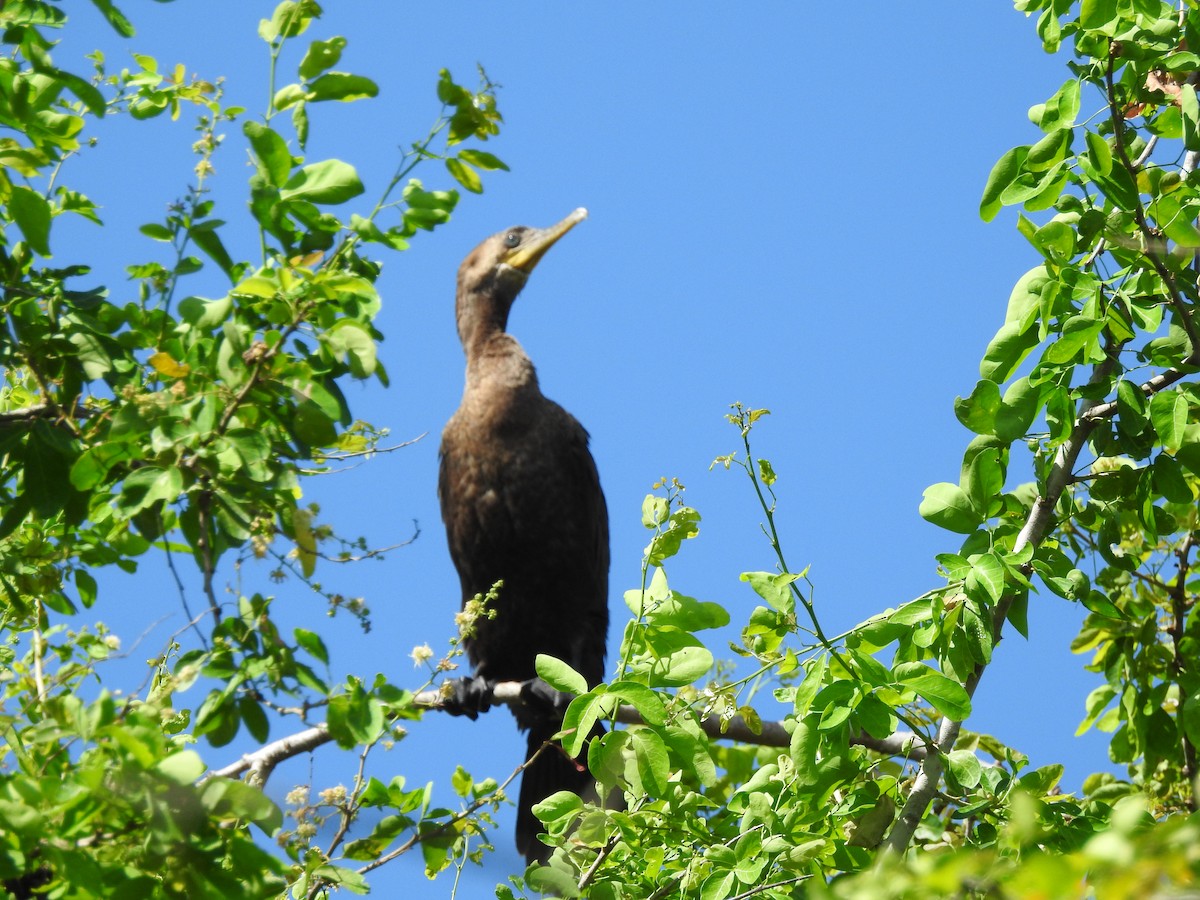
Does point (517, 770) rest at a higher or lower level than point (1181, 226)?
lower

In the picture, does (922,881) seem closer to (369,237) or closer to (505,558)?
(369,237)

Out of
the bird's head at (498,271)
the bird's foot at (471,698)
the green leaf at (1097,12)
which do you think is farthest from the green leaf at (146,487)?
the bird's head at (498,271)

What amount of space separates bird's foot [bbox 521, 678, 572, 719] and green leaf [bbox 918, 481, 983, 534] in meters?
2.10

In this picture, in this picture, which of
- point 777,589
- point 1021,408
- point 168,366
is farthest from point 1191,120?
point 168,366

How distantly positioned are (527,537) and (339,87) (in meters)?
2.88

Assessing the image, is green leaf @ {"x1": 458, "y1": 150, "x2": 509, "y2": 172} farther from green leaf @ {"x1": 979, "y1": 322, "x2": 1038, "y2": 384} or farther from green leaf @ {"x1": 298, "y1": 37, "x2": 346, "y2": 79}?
green leaf @ {"x1": 979, "y1": 322, "x2": 1038, "y2": 384}

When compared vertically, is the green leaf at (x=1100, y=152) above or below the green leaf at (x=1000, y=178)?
below

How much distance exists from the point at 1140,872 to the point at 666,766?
131 centimetres

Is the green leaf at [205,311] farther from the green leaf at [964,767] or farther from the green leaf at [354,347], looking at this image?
the green leaf at [964,767]

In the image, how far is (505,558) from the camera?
187 inches

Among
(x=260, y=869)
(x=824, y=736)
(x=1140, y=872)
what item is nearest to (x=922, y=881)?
(x=1140, y=872)

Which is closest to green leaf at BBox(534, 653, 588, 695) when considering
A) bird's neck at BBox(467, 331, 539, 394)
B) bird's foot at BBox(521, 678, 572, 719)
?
bird's foot at BBox(521, 678, 572, 719)

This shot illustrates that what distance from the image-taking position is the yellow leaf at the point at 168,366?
72.1 inches

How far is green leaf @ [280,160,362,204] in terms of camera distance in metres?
1.90
